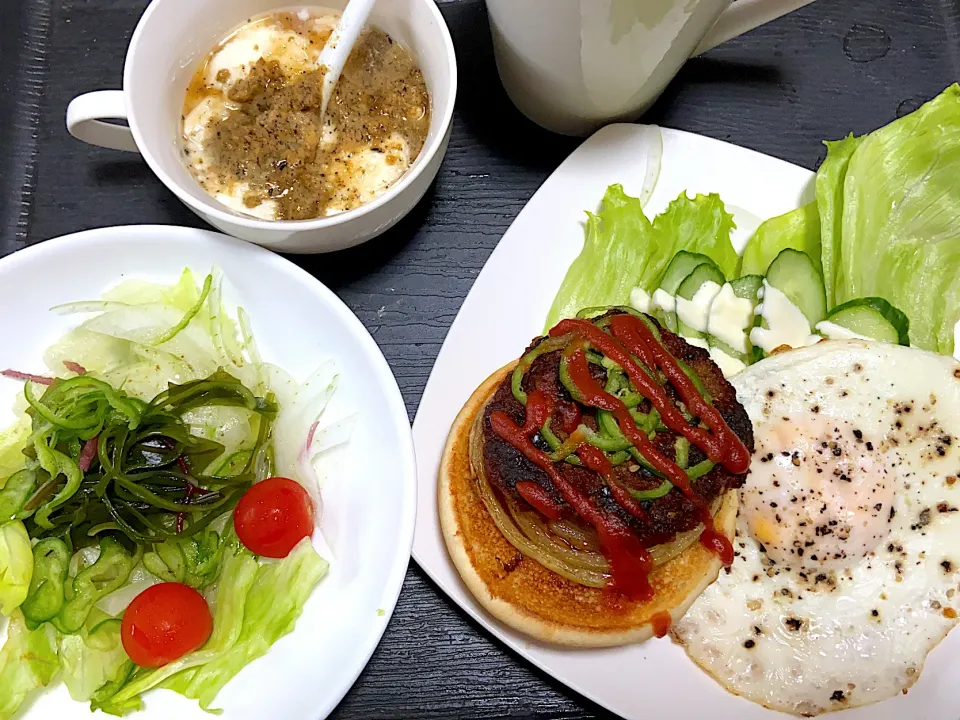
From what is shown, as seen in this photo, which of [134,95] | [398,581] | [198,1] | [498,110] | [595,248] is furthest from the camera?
[498,110]

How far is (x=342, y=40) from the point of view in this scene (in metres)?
1.92

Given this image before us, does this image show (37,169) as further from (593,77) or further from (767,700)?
(767,700)

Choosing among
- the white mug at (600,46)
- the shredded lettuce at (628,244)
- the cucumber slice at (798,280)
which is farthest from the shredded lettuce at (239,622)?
the cucumber slice at (798,280)

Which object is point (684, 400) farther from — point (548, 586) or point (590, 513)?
point (548, 586)

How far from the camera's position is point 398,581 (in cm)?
165

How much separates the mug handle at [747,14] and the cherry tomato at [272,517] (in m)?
1.62

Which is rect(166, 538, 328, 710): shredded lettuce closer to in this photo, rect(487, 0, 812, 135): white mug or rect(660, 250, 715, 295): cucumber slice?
rect(660, 250, 715, 295): cucumber slice

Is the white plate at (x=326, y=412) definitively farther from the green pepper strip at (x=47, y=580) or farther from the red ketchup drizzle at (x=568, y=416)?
the red ketchup drizzle at (x=568, y=416)

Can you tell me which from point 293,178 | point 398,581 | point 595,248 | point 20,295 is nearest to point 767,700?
point 398,581

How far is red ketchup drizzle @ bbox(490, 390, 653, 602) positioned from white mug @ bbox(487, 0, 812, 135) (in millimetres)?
857

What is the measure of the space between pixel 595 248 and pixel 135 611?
1.52m

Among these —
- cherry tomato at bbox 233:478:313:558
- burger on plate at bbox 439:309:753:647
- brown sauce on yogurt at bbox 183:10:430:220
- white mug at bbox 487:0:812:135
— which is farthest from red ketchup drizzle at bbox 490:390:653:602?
white mug at bbox 487:0:812:135

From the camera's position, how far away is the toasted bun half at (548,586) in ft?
6.04

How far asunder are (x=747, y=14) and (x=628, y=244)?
0.68m
